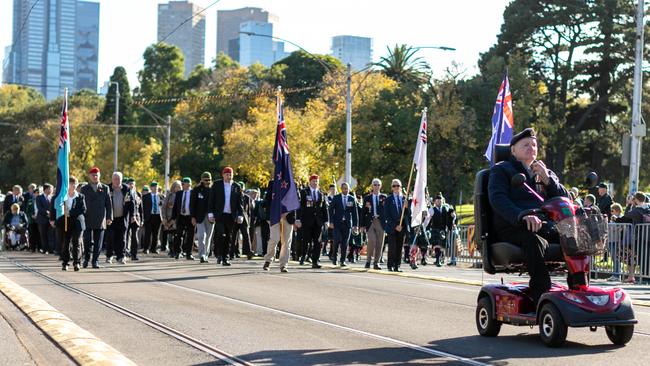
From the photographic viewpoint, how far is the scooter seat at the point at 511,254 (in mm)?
9445

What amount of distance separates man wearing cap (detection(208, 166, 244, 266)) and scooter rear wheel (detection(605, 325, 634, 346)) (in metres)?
14.5

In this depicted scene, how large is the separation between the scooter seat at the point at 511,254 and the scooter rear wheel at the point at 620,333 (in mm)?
740

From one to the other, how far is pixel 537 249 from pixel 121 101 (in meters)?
96.6

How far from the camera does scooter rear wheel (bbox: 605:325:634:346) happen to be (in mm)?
9273

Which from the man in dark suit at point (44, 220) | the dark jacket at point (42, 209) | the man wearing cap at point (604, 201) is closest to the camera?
the man wearing cap at point (604, 201)

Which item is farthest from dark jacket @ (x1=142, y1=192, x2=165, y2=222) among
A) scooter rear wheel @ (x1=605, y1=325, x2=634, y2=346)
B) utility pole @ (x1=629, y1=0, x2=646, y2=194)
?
scooter rear wheel @ (x1=605, y1=325, x2=634, y2=346)

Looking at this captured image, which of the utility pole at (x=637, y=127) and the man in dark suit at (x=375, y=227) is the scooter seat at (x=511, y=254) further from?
the utility pole at (x=637, y=127)

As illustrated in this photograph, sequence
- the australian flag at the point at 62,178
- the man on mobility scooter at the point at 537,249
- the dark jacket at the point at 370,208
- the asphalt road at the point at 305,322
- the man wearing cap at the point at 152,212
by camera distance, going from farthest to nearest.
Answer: the man wearing cap at the point at 152,212, the dark jacket at the point at 370,208, the australian flag at the point at 62,178, the man on mobility scooter at the point at 537,249, the asphalt road at the point at 305,322

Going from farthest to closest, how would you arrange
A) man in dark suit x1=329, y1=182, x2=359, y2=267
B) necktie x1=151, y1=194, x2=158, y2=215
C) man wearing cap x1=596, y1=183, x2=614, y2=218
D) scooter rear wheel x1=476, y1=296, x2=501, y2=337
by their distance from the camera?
1. necktie x1=151, y1=194, x2=158, y2=215
2. man in dark suit x1=329, y1=182, x2=359, y2=267
3. man wearing cap x1=596, y1=183, x2=614, y2=218
4. scooter rear wheel x1=476, y1=296, x2=501, y2=337

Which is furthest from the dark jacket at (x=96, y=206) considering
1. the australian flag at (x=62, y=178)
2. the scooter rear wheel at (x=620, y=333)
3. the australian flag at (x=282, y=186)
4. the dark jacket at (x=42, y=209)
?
the scooter rear wheel at (x=620, y=333)

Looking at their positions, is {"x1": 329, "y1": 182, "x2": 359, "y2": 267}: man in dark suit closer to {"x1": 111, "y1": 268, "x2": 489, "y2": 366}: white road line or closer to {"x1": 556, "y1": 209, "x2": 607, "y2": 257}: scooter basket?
{"x1": 111, "y1": 268, "x2": 489, "y2": 366}: white road line

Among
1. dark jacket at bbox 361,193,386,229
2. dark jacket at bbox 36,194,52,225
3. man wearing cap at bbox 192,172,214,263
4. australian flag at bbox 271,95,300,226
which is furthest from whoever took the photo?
dark jacket at bbox 36,194,52,225

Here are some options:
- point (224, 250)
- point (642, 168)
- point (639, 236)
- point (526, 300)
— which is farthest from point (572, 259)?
point (642, 168)

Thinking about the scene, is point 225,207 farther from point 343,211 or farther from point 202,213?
point 343,211
